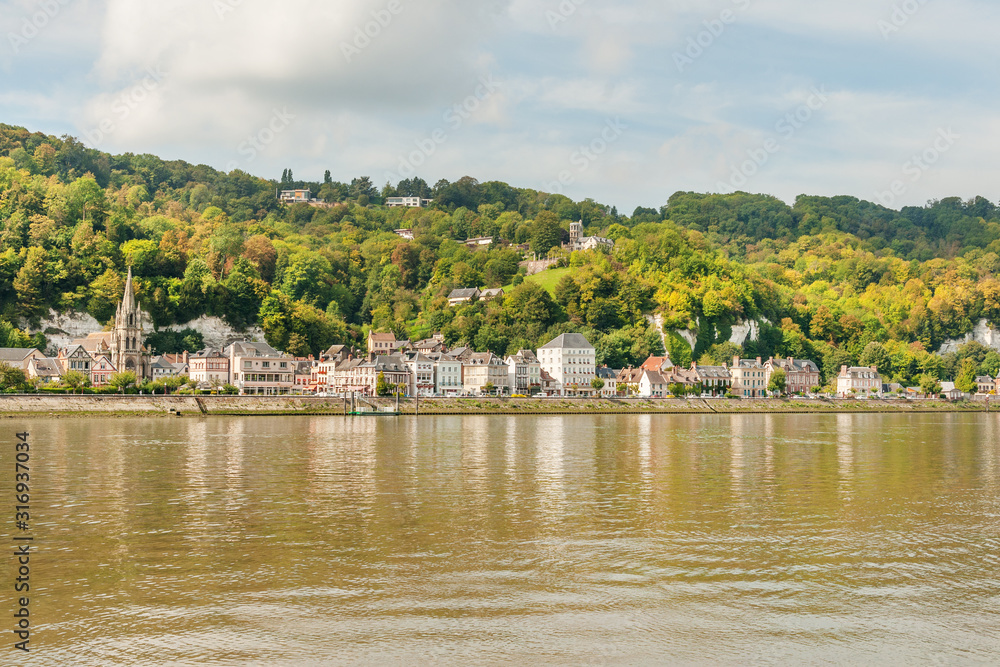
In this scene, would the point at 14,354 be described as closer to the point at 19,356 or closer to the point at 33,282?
the point at 19,356

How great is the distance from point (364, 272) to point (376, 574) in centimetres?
14612

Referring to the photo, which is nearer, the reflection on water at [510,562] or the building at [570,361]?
the reflection on water at [510,562]

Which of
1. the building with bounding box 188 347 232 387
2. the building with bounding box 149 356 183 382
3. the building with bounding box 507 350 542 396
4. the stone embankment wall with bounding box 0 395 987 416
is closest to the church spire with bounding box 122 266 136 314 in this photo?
the building with bounding box 149 356 183 382

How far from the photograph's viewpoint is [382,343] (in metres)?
124

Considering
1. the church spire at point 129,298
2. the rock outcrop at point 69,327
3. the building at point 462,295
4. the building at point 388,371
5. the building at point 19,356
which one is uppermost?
the building at point 462,295

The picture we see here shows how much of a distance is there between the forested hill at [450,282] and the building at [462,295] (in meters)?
2.51

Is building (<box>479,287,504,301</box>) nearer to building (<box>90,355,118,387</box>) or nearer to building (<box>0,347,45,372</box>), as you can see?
building (<box>90,355,118,387</box>)

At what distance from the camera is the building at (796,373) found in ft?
381

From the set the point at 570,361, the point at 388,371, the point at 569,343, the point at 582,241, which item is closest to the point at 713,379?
the point at 570,361

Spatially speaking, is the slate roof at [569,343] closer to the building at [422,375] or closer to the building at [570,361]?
the building at [570,361]

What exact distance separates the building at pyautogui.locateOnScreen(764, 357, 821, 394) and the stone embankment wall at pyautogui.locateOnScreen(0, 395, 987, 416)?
14.5 m

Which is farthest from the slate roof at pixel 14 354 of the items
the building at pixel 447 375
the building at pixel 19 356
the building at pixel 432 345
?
the building at pixel 432 345

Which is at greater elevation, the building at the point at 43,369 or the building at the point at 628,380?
the building at the point at 43,369

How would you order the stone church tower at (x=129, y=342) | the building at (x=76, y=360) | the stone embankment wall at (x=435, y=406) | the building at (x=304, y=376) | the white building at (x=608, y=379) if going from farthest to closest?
the white building at (x=608, y=379)
the building at (x=304, y=376)
the stone church tower at (x=129, y=342)
the building at (x=76, y=360)
the stone embankment wall at (x=435, y=406)
